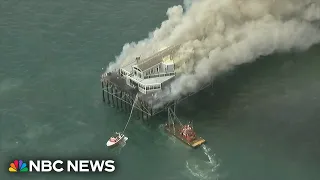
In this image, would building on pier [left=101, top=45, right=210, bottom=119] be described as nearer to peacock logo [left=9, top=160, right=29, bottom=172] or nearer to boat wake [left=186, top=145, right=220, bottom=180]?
boat wake [left=186, top=145, right=220, bottom=180]

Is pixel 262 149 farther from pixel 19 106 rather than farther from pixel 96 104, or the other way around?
pixel 19 106

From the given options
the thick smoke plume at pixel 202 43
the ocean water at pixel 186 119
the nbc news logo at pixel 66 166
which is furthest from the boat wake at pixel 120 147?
the thick smoke plume at pixel 202 43

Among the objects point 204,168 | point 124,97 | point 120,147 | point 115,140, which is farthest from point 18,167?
point 204,168

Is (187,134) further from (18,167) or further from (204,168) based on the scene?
(18,167)

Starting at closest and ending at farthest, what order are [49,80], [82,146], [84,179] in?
[84,179] → [82,146] → [49,80]

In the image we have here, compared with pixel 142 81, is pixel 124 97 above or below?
below

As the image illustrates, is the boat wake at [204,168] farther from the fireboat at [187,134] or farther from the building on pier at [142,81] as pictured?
the building on pier at [142,81]

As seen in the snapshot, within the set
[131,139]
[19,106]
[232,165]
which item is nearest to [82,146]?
[131,139]
